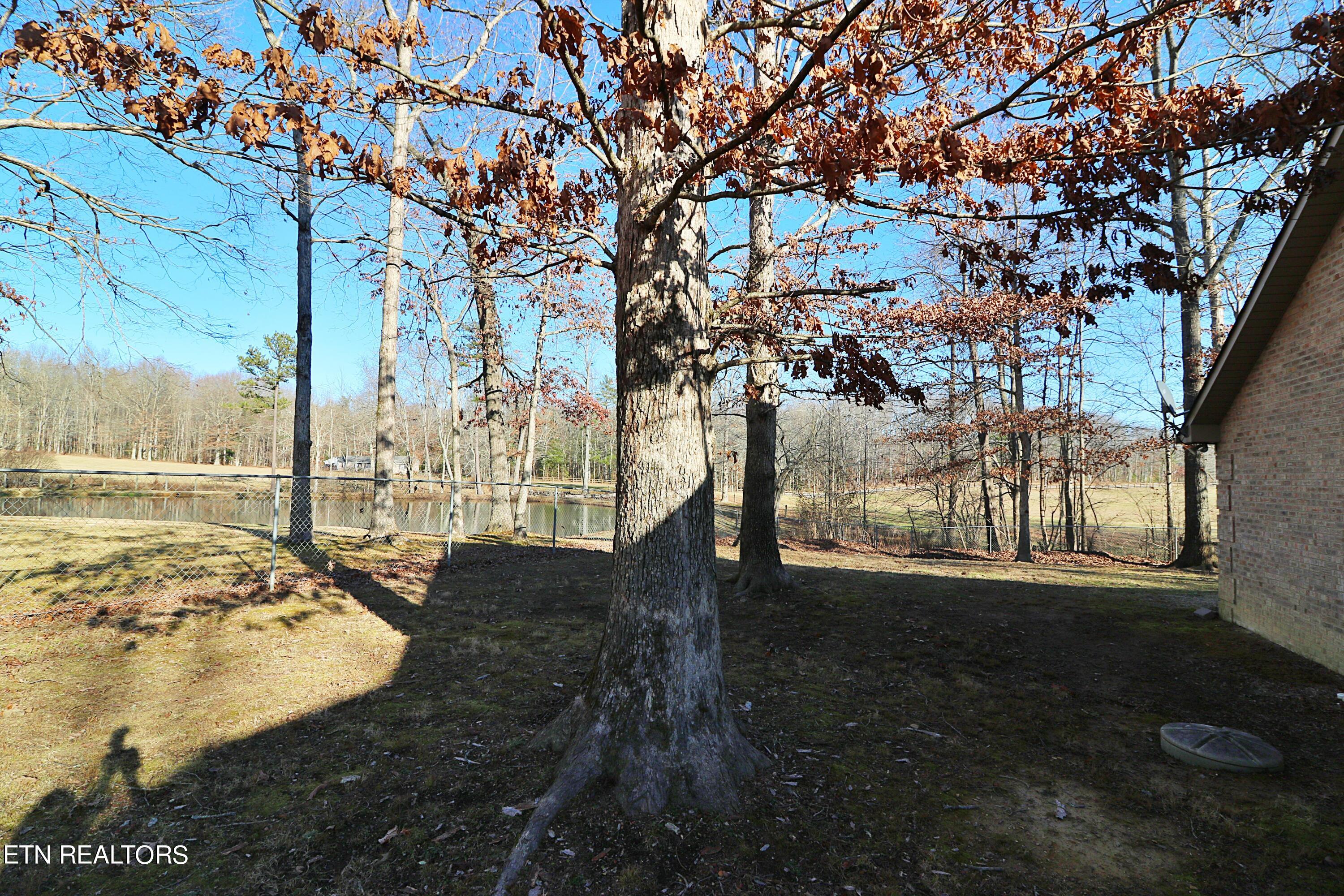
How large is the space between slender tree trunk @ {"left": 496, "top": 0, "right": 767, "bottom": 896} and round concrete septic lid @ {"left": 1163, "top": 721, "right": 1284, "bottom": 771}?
291cm

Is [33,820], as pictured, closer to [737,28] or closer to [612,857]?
[612,857]

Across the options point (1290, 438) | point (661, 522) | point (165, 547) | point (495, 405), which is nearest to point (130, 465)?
point (495, 405)

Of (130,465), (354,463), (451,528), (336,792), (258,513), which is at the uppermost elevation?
(354,463)

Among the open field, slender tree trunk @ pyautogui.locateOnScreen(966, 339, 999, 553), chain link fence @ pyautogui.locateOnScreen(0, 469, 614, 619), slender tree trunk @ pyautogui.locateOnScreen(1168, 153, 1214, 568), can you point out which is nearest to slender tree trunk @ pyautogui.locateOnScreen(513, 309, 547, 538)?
chain link fence @ pyautogui.locateOnScreen(0, 469, 614, 619)

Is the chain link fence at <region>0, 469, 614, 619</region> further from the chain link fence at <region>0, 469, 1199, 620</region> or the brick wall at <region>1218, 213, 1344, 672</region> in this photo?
the brick wall at <region>1218, 213, 1344, 672</region>

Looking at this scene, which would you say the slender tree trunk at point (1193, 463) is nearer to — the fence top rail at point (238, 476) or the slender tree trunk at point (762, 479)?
the slender tree trunk at point (762, 479)

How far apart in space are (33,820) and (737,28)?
18.8 feet

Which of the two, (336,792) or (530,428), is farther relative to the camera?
(530,428)

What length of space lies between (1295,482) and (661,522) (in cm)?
711

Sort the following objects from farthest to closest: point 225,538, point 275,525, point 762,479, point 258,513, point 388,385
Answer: point 258,513 → point 388,385 → point 225,538 → point 762,479 → point 275,525

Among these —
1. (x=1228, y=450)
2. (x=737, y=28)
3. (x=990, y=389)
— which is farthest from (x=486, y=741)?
(x=990, y=389)

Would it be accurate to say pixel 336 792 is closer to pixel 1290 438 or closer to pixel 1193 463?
pixel 1290 438

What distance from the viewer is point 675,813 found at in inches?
121

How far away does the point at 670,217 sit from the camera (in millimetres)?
3531
